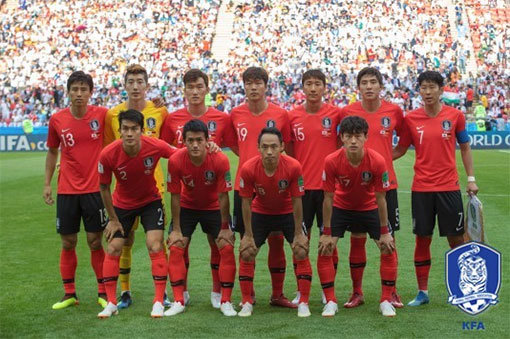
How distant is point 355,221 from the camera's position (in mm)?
7434

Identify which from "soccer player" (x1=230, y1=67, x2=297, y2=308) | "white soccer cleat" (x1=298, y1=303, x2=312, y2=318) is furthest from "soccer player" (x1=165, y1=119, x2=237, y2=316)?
"white soccer cleat" (x1=298, y1=303, x2=312, y2=318)

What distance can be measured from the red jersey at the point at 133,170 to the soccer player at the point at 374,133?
1913 millimetres

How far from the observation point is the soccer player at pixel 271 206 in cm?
712

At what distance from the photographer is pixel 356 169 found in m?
7.16

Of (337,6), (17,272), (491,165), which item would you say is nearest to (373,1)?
(337,6)

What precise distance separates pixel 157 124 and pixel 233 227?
1313 mm

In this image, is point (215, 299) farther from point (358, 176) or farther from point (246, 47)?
point (246, 47)

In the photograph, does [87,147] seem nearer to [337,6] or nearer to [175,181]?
[175,181]

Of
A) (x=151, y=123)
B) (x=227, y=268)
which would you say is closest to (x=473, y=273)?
(x=227, y=268)

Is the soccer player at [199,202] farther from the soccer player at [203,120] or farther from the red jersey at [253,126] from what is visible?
the red jersey at [253,126]

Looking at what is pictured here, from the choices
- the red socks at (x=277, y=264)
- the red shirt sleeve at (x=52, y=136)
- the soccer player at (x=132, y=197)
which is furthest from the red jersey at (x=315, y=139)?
the red shirt sleeve at (x=52, y=136)

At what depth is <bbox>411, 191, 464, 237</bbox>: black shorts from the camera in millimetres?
7586

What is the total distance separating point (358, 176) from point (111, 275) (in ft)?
7.96

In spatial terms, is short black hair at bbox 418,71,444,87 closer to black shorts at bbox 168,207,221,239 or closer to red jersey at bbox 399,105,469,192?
red jersey at bbox 399,105,469,192
